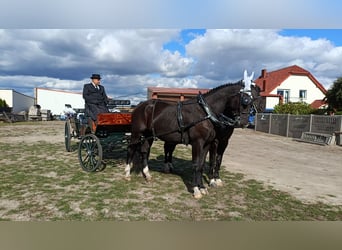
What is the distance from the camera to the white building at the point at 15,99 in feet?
122

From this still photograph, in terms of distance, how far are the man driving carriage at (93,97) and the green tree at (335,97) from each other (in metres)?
20.9

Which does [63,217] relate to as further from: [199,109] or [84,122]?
[84,122]

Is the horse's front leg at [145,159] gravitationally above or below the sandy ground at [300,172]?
above

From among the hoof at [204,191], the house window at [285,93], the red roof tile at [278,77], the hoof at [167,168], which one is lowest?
the hoof at [204,191]

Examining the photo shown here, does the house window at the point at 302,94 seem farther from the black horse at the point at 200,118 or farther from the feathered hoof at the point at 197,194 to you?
the feathered hoof at the point at 197,194

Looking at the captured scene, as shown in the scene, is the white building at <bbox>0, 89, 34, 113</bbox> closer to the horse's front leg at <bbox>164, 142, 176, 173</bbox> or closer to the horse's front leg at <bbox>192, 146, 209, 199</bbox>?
the horse's front leg at <bbox>164, 142, 176, 173</bbox>

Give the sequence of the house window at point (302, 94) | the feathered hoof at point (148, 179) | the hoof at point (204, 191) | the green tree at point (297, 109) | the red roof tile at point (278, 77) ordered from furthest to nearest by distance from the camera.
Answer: the house window at point (302, 94) < the red roof tile at point (278, 77) < the green tree at point (297, 109) < the feathered hoof at point (148, 179) < the hoof at point (204, 191)

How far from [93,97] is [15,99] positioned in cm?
3765

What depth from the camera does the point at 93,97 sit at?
6520mm

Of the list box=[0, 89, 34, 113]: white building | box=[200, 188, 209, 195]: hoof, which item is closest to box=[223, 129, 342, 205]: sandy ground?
box=[200, 188, 209, 195]: hoof

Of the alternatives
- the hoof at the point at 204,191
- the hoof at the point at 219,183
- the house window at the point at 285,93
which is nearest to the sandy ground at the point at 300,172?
the hoof at the point at 219,183

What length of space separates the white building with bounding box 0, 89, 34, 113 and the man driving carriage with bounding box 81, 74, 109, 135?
118 feet

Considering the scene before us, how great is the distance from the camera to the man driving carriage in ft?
21.2

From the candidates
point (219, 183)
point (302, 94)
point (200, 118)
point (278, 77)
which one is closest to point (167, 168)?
point (219, 183)
